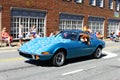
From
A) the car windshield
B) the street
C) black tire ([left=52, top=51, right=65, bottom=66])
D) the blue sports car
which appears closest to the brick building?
the car windshield

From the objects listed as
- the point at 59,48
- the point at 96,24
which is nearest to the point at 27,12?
the point at 59,48

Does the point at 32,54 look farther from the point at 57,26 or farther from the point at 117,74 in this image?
the point at 57,26

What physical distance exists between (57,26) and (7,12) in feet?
22.4

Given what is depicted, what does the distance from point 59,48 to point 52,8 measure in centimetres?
1534

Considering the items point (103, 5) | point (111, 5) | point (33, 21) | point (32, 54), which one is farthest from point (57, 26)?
point (32, 54)

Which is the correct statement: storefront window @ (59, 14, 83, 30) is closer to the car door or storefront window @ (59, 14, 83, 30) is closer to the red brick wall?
the red brick wall

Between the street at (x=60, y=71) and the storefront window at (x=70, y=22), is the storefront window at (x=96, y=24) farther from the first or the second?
the street at (x=60, y=71)

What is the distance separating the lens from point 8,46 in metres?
19.2

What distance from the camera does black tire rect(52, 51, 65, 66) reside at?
1106 centimetres

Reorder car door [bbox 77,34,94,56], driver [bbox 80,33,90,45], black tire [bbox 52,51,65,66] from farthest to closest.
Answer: driver [bbox 80,33,90,45] < car door [bbox 77,34,94,56] < black tire [bbox 52,51,65,66]

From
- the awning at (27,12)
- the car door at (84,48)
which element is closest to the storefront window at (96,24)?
the awning at (27,12)

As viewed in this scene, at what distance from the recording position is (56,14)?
2659cm

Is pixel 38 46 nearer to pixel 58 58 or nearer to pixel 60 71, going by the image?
pixel 58 58

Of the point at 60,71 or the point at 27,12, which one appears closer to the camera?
the point at 60,71
